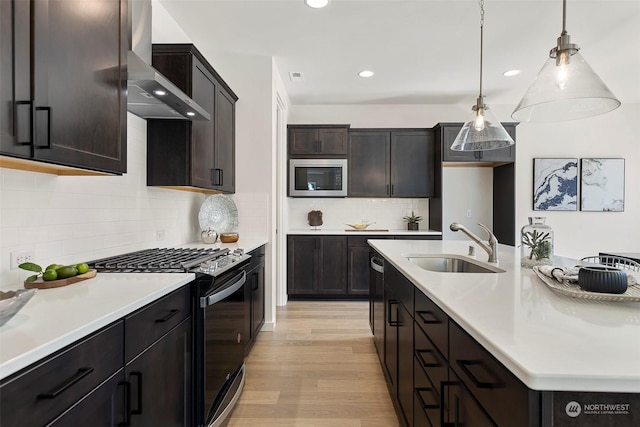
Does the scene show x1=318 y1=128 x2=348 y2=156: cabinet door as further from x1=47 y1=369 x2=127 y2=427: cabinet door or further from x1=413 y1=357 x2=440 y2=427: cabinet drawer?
x1=47 y1=369 x2=127 y2=427: cabinet door

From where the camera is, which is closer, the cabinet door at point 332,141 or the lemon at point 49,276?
the lemon at point 49,276

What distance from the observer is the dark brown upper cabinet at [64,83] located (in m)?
1.00

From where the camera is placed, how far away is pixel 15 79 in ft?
3.27

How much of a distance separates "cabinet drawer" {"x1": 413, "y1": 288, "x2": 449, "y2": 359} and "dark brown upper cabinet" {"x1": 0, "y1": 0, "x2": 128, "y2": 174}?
141 cm

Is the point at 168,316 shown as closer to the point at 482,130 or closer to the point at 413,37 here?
the point at 482,130

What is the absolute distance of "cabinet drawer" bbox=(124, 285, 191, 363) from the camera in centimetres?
113

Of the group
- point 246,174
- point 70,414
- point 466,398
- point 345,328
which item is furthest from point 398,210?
point 70,414

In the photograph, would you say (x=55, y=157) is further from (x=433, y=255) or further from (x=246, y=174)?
(x=246, y=174)

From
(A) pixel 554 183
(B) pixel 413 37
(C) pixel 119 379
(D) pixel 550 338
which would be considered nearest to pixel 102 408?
(C) pixel 119 379

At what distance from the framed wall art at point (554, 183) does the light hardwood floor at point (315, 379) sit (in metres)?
3.13

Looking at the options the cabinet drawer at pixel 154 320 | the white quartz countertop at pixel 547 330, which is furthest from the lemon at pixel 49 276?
the white quartz countertop at pixel 547 330

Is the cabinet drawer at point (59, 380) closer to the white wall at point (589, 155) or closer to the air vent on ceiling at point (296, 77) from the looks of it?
the air vent on ceiling at point (296, 77)

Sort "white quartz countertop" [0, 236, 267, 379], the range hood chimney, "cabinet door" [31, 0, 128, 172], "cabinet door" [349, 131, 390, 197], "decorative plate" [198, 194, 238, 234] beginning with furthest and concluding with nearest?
"cabinet door" [349, 131, 390, 197] → "decorative plate" [198, 194, 238, 234] → the range hood chimney → "cabinet door" [31, 0, 128, 172] → "white quartz countertop" [0, 236, 267, 379]

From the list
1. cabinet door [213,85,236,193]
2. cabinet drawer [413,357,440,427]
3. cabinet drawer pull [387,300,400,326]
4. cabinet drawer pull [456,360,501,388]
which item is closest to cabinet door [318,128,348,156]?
cabinet door [213,85,236,193]
